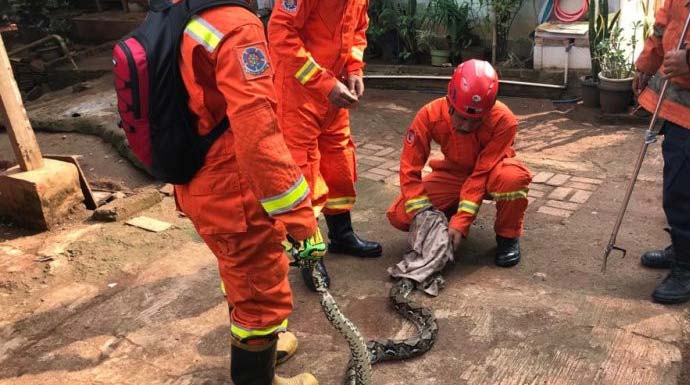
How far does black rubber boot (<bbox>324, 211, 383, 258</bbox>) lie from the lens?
4199 millimetres

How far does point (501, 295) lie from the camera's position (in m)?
3.66

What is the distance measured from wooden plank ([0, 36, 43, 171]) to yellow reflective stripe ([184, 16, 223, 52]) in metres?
3.11

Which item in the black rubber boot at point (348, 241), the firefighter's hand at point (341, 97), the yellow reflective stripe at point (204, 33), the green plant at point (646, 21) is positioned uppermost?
the yellow reflective stripe at point (204, 33)

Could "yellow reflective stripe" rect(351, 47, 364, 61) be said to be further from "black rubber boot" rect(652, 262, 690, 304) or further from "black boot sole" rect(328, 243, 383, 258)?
"black rubber boot" rect(652, 262, 690, 304)

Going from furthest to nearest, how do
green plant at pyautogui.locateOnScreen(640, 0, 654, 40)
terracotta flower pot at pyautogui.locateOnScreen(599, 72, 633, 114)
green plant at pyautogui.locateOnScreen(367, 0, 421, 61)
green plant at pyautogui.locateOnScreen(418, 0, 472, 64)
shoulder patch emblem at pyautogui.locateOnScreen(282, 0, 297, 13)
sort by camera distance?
green plant at pyautogui.locateOnScreen(367, 0, 421, 61) < green plant at pyautogui.locateOnScreen(418, 0, 472, 64) < green plant at pyautogui.locateOnScreen(640, 0, 654, 40) < terracotta flower pot at pyautogui.locateOnScreen(599, 72, 633, 114) < shoulder patch emblem at pyautogui.locateOnScreen(282, 0, 297, 13)

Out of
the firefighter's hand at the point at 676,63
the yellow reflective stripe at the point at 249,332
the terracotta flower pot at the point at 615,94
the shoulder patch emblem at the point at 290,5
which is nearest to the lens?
the yellow reflective stripe at the point at 249,332

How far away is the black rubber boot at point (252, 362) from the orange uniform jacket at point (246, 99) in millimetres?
639

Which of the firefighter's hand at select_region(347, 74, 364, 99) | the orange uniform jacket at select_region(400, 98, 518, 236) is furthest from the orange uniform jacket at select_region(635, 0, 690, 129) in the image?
the firefighter's hand at select_region(347, 74, 364, 99)

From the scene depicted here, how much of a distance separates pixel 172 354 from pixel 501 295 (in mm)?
1868

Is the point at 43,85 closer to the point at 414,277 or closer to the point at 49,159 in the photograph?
Answer: the point at 49,159

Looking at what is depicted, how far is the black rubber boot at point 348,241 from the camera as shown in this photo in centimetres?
420

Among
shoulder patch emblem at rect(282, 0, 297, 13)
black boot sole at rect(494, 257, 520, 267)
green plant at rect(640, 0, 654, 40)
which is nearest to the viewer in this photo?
shoulder patch emblem at rect(282, 0, 297, 13)

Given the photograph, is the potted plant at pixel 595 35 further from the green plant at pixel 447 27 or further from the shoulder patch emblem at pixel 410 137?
the shoulder patch emblem at pixel 410 137

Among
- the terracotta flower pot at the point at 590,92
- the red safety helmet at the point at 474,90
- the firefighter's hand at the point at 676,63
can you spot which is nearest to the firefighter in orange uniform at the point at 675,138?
the firefighter's hand at the point at 676,63
